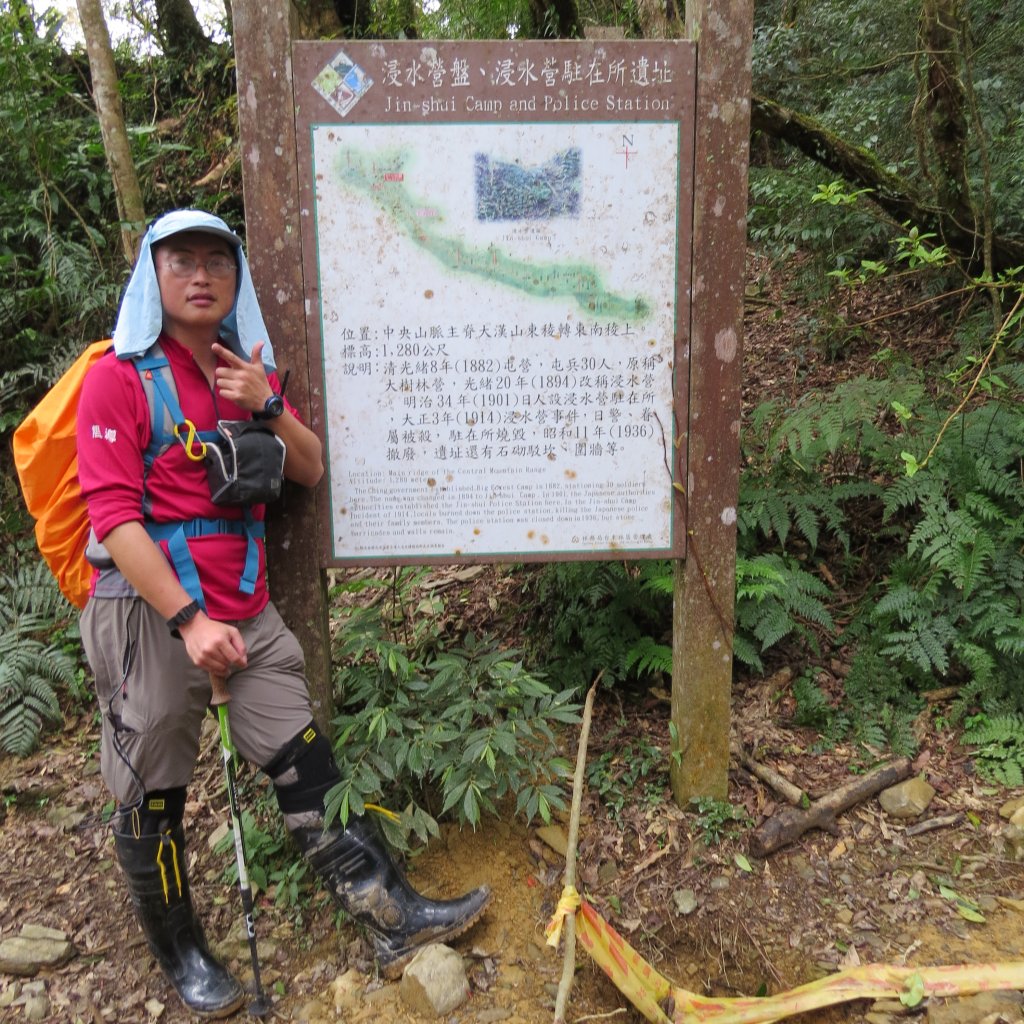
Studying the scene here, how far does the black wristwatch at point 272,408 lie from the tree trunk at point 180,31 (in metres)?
9.18

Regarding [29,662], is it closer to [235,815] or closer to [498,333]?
[235,815]

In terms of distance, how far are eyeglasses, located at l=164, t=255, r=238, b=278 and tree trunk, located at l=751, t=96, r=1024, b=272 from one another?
465 centimetres

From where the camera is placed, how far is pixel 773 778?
369cm

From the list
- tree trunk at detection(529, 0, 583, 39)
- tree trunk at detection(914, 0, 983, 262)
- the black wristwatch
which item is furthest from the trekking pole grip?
tree trunk at detection(529, 0, 583, 39)

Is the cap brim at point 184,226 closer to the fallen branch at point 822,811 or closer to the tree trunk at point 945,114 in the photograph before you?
the fallen branch at point 822,811

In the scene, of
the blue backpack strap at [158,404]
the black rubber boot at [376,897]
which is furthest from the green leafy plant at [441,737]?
the blue backpack strap at [158,404]

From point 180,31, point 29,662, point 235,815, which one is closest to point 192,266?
point 235,815

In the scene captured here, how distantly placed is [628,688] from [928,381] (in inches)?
149

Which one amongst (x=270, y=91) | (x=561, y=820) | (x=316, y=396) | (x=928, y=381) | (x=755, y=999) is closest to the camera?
(x=755, y=999)

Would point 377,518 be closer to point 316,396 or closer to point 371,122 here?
point 316,396

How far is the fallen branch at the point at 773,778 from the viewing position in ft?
11.7

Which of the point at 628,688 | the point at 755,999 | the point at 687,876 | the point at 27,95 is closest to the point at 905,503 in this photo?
the point at 628,688

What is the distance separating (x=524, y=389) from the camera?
314cm

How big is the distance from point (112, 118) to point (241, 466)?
440cm
